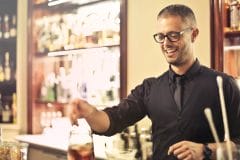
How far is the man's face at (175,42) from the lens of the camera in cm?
172

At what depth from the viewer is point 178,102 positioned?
72.6 inches

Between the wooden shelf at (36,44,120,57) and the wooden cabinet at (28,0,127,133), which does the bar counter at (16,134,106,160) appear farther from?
the wooden shelf at (36,44,120,57)

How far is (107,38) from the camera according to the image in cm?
350

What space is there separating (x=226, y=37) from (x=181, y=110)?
119cm

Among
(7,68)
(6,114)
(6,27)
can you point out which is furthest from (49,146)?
(6,27)

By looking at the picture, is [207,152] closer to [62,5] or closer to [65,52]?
[65,52]

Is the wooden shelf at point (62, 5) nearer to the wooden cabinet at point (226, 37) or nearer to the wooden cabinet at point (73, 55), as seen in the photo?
the wooden cabinet at point (73, 55)

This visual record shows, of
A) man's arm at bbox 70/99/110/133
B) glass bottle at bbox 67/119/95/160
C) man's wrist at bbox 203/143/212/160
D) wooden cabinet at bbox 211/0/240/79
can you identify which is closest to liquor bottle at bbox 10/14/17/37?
wooden cabinet at bbox 211/0/240/79

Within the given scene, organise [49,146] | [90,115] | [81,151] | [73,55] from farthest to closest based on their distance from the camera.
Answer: [73,55] < [49,146] < [90,115] < [81,151]

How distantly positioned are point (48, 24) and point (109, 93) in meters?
1.26

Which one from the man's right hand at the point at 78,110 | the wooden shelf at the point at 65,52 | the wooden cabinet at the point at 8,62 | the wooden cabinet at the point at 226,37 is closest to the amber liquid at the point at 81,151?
the man's right hand at the point at 78,110

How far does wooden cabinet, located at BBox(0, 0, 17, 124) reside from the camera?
14.7ft

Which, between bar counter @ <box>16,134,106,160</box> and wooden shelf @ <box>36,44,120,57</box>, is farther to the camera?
wooden shelf @ <box>36,44,120,57</box>

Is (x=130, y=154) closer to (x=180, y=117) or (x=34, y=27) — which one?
(x=180, y=117)
